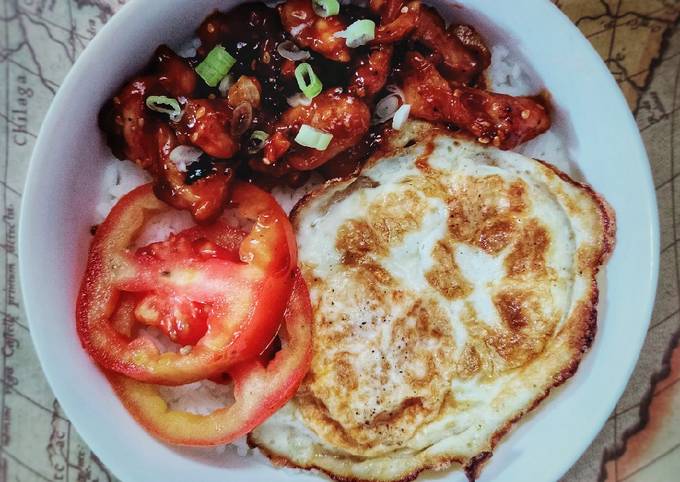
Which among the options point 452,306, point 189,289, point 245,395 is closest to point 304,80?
point 189,289

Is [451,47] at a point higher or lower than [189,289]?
higher

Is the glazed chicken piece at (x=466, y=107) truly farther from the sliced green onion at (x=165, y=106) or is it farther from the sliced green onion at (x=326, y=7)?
the sliced green onion at (x=165, y=106)

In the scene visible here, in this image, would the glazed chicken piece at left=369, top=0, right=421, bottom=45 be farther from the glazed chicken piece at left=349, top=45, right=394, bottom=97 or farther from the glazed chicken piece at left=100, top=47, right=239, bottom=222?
the glazed chicken piece at left=100, top=47, right=239, bottom=222

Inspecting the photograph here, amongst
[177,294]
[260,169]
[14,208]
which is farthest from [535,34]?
[14,208]

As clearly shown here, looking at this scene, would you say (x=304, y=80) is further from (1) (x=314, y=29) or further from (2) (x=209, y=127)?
(2) (x=209, y=127)

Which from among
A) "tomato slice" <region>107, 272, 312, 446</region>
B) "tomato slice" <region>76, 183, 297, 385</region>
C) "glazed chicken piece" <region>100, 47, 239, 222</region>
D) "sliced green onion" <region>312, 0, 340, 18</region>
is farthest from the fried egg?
"sliced green onion" <region>312, 0, 340, 18</region>
